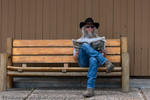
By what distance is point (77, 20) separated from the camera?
5359 mm

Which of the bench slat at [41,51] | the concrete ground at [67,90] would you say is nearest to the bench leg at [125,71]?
the concrete ground at [67,90]

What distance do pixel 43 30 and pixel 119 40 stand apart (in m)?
1.49

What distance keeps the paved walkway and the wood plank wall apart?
0.75 meters

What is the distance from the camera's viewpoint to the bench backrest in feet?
16.2

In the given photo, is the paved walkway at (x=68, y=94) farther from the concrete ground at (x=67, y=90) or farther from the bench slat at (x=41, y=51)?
the bench slat at (x=41, y=51)

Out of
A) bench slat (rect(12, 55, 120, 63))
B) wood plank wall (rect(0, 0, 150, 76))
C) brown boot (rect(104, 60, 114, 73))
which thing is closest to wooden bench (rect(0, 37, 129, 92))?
Result: bench slat (rect(12, 55, 120, 63))

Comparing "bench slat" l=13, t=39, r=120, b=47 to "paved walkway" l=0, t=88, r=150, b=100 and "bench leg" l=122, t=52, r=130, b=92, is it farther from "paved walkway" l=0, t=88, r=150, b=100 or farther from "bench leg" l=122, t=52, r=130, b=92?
"paved walkway" l=0, t=88, r=150, b=100

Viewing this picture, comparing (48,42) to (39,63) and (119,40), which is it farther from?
(119,40)

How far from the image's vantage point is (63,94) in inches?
179

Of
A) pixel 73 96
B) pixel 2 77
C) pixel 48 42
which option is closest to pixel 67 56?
pixel 48 42

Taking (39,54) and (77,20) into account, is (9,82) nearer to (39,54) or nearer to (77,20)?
(39,54)

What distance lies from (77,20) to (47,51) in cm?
89

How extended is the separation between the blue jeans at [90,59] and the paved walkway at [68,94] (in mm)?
310

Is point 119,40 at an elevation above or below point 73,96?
above
